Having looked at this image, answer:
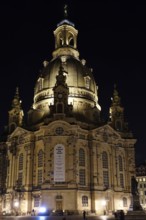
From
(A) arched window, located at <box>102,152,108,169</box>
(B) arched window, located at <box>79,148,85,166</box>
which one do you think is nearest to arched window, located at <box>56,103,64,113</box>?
(B) arched window, located at <box>79,148,85,166</box>

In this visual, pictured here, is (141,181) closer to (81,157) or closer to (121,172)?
(121,172)

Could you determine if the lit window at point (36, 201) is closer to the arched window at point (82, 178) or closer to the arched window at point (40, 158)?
the arched window at point (40, 158)

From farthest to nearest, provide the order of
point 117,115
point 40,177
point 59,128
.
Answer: point 117,115 < point 59,128 < point 40,177

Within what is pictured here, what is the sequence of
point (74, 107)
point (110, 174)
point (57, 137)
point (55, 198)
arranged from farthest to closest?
1. point (74, 107)
2. point (110, 174)
3. point (57, 137)
4. point (55, 198)

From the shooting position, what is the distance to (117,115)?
78.1m

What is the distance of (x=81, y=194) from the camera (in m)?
60.8

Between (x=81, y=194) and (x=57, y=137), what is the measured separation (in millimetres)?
11318

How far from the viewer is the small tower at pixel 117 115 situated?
76.7 metres

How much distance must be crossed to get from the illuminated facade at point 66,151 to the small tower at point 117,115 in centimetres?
23

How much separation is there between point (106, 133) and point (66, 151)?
1102 centimetres

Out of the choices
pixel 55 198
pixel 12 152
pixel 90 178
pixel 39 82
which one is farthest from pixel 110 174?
pixel 39 82

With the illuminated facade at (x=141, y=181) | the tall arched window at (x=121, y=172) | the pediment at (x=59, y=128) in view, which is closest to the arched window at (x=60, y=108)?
the pediment at (x=59, y=128)

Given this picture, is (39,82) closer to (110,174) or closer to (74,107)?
(74,107)

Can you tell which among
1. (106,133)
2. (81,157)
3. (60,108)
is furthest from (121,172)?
(60,108)
